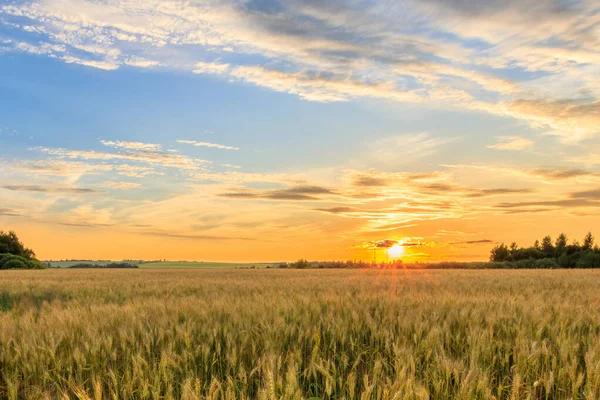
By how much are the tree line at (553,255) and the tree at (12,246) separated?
60.7 m

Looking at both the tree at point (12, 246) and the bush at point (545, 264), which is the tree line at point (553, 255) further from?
the tree at point (12, 246)

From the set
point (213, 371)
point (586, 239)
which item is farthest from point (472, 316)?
point (586, 239)

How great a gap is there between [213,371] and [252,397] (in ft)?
1.92

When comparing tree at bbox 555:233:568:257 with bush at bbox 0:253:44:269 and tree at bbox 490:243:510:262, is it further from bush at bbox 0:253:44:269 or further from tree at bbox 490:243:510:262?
bush at bbox 0:253:44:269

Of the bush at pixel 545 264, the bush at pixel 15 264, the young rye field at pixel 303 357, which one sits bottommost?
the bush at pixel 15 264

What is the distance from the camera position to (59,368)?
3955 mm

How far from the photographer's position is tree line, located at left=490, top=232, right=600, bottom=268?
51.8 meters

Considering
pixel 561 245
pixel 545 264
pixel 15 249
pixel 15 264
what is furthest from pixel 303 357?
pixel 561 245

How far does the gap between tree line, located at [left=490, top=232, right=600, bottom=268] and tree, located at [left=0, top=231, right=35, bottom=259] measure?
6066cm

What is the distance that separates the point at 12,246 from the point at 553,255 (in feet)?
240

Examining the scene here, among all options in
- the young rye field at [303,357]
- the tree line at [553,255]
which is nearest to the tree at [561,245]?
the tree line at [553,255]

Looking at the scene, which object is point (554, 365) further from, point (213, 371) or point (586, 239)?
point (586, 239)

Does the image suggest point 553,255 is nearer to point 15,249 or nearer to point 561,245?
point 561,245

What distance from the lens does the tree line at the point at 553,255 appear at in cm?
5184
